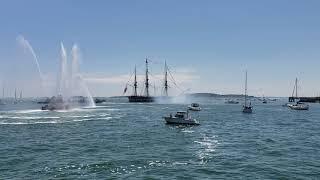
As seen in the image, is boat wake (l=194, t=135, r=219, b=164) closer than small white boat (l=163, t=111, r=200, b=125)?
Yes

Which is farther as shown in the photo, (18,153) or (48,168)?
(18,153)

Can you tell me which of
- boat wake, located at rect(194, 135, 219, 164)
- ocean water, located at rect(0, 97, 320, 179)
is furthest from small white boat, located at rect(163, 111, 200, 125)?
boat wake, located at rect(194, 135, 219, 164)

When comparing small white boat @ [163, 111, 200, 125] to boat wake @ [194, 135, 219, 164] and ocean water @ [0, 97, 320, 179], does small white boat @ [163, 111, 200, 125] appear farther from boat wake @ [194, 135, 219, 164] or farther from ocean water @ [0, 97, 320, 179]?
boat wake @ [194, 135, 219, 164]

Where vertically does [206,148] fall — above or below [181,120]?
below

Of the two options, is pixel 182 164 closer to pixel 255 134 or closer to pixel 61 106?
pixel 255 134

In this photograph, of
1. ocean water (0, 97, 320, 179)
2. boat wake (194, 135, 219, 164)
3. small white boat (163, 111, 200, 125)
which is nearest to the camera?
ocean water (0, 97, 320, 179)

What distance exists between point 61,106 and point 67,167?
11798cm

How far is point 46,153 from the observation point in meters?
55.9

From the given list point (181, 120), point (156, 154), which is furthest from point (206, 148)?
point (181, 120)

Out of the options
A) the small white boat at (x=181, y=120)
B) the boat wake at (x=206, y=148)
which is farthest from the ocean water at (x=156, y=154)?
the small white boat at (x=181, y=120)

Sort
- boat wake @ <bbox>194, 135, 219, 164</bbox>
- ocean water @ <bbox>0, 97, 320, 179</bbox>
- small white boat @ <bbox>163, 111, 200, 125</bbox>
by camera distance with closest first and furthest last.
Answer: ocean water @ <bbox>0, 97, 320, 179</bbox>
boat wake @ <bbox>194, 135, 219, 164</bbox>
small white boat @ <bbox>163, 111, 200, 125</bbox>

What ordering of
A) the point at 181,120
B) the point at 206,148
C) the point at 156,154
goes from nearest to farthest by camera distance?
the point at 156,154, the point at 206,148, the point at 181,120

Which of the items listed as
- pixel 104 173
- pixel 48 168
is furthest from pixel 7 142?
pixel 104 173

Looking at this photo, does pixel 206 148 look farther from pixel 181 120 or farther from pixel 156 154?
pixel 181 120
